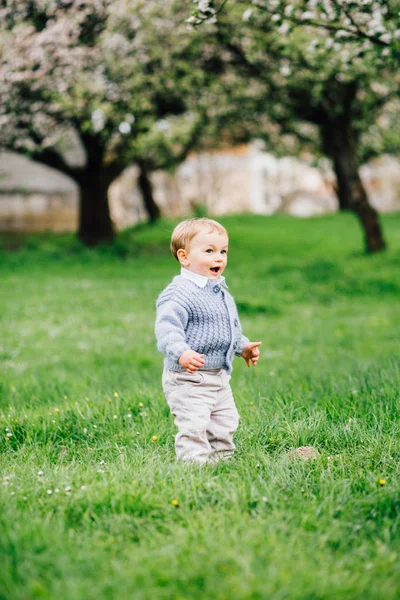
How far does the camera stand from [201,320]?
3734mm

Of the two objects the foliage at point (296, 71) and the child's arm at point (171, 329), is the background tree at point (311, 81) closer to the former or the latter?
the foliage at point (296, 71)

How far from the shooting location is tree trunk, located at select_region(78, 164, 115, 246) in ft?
58.3

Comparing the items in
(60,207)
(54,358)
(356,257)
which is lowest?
(54,358)

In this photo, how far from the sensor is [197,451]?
3625mm

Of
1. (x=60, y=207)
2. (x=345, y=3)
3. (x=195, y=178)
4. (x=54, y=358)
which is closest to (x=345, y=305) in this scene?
(x=54, y=358)

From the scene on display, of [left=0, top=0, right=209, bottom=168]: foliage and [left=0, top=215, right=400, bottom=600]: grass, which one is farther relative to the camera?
[left=0, top=0, right=209, bottom=168]: foliage

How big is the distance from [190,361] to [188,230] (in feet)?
2.66

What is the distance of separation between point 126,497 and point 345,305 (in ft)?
26.9

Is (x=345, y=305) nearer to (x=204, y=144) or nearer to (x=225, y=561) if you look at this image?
(x=225, y=561)

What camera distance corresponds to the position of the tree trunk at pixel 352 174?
47.3 feet

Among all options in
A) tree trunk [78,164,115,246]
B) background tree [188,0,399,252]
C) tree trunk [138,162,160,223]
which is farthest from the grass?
tree trunk [138,162,160,223]

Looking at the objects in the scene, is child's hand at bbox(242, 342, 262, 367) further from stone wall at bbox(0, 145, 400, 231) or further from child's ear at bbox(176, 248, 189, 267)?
stone wall at bbox(0, 145, 400, 231)

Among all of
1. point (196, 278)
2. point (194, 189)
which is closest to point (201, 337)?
point (196, 278)

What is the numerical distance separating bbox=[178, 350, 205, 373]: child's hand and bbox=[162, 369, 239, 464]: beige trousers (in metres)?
0.29
